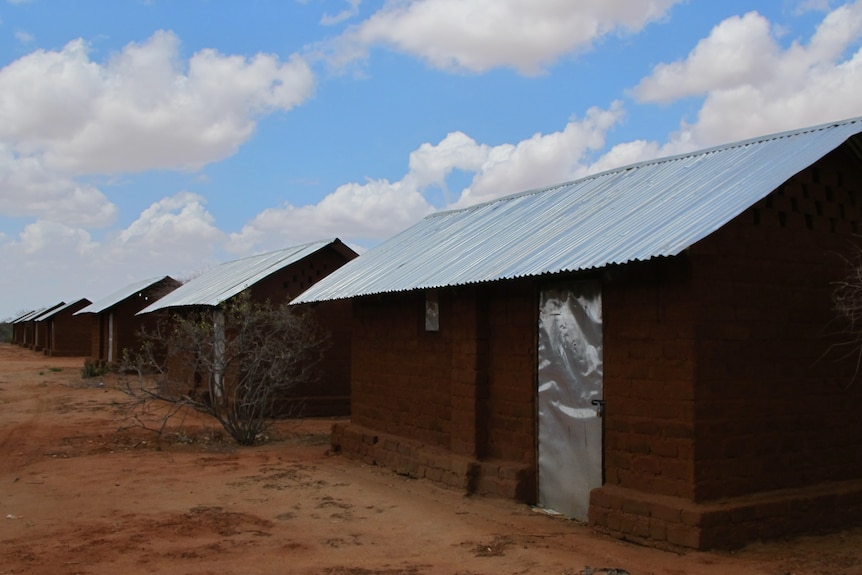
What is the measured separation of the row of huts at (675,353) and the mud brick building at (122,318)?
22636 mm

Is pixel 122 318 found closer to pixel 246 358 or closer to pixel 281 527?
pixel 246 358

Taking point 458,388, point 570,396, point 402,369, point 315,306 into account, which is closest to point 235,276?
point 315,306

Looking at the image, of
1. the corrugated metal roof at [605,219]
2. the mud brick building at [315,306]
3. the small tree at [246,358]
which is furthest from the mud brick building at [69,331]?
the corrugated metal roof at [605,219]

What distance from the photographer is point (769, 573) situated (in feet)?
19.7

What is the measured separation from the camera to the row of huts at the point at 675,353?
677 centimetres

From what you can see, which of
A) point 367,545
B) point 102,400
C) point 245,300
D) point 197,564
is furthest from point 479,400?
point 102,400

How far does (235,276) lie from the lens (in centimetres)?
1941

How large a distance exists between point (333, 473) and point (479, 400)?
2.80 meters

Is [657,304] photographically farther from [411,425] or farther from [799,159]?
[411,425]

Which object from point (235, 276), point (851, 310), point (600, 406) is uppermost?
point (235, 276)

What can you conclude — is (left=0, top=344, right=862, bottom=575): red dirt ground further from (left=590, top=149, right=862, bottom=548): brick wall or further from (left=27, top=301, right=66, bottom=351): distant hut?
(left=27, top=301, right=66, bottom=351): distant hut

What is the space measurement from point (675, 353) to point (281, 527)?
13.2 feet

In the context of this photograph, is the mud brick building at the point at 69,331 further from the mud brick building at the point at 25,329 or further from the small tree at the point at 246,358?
the small tree at the point at 246,358

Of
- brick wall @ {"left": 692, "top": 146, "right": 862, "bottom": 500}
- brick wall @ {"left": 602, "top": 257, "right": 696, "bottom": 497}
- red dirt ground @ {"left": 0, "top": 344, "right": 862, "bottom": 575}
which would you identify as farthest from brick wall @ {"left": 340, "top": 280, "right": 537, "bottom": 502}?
brick wall @ {"left": 692, "top": 146, "right": 862, "bottom": 500}
